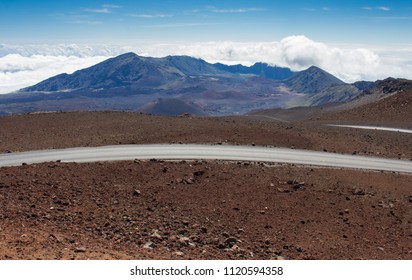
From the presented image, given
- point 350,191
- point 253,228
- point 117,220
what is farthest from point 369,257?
point 117,220

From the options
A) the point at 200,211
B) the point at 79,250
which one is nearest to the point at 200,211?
the point at 200,211

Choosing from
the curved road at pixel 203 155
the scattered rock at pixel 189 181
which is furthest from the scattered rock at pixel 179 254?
the curved road at pixel 203 155

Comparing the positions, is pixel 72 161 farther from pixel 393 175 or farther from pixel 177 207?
pixel 393 175

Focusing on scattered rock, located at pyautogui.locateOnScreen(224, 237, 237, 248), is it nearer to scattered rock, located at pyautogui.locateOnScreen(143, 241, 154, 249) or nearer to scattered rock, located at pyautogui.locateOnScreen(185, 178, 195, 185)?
scattered rock, located at pyautogui.locateOnScreen(143, 241, 154, 249)

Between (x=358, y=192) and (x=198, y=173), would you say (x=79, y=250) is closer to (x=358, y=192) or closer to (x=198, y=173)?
(x=198, y=173)

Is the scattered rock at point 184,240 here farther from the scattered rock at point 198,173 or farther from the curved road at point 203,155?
the curved road at point 203,155

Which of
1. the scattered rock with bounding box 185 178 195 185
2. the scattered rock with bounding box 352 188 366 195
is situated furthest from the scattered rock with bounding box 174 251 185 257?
the scattered rock with bounding box 352 188 366 195
